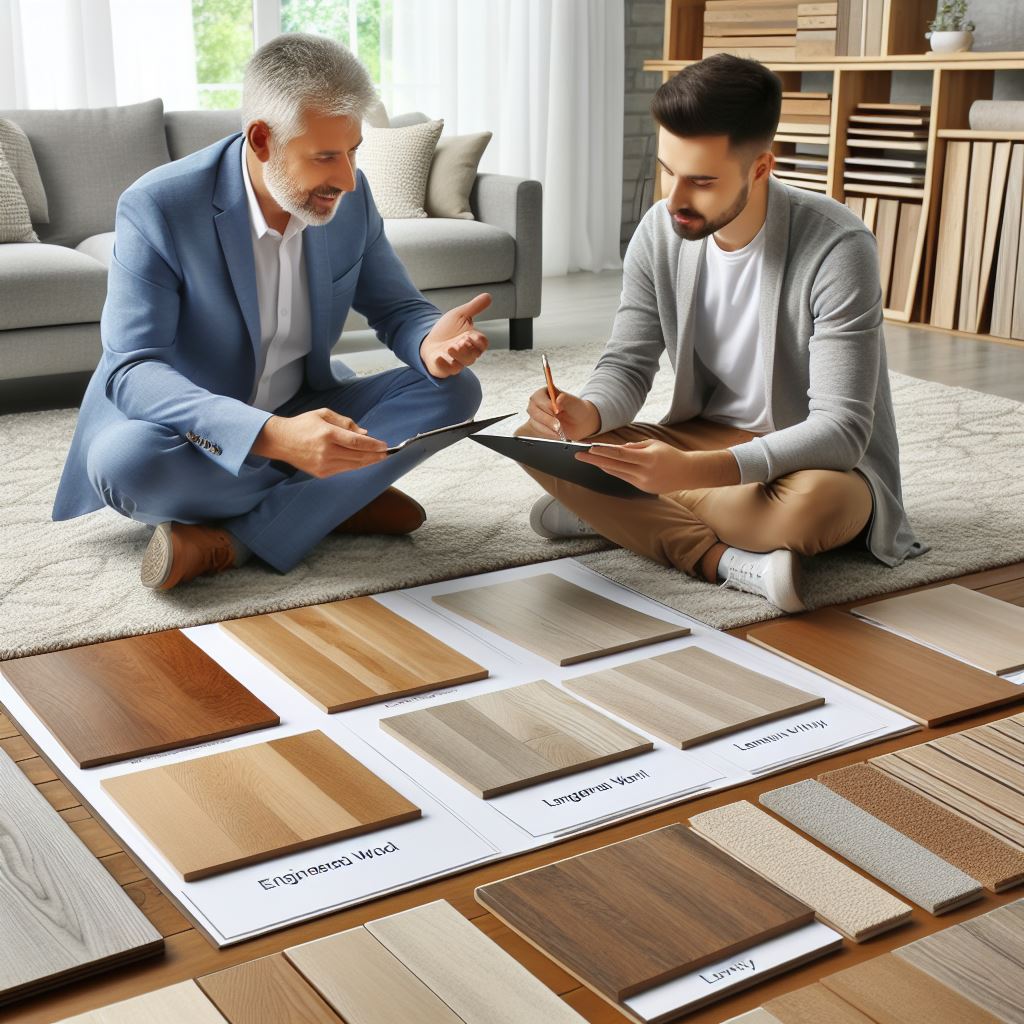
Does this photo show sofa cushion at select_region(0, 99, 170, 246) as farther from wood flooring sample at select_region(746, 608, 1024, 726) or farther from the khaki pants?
wood flooring sample at select_region(746, 608, 1024, 726)

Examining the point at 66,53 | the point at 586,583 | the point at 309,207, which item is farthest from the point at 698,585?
the point at 66,53

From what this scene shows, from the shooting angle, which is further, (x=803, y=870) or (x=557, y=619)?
(x=557, y=619)

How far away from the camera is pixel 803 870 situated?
5.05 feet

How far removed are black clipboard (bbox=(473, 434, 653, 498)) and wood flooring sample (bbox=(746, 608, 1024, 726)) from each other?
37 centimetres

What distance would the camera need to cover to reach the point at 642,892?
1.48 meters

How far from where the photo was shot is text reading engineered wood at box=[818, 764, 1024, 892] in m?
1.56

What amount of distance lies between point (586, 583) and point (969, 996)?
1.22 m

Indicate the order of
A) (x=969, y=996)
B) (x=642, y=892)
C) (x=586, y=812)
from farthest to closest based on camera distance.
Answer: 1. (x=586, y=812)
2. (x=642, y=892)
3. (x=969, y=996)

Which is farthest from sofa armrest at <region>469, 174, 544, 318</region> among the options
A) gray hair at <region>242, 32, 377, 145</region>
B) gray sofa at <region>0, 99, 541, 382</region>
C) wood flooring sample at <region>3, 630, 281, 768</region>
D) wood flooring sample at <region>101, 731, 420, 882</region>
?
wood flooring sample at <region>101, 731, 420, 882</region>

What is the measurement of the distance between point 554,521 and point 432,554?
251 mm

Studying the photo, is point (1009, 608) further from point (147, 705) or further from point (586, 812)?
point (147, 705)

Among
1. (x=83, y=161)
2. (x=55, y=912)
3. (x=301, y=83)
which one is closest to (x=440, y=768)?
(x=55, y=912)

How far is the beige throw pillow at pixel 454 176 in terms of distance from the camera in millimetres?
4660

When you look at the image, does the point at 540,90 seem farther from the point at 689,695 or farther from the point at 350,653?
the point at 689,695
